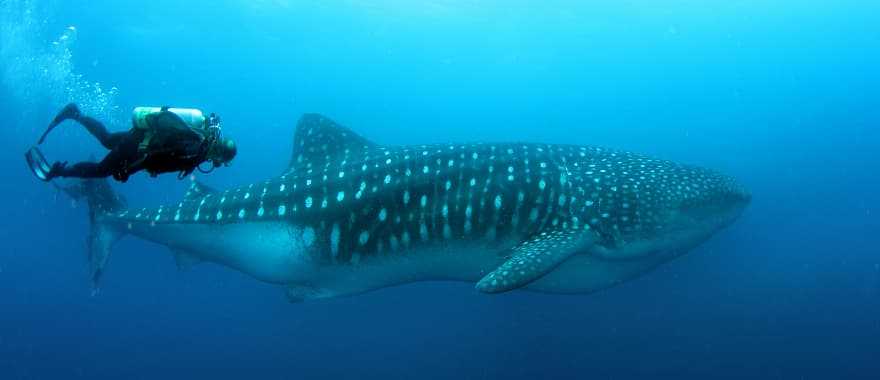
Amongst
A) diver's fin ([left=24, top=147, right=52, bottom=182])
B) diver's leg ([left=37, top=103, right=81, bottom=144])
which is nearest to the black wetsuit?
diver's fin ([left=24, top=147, right=52, bottom=182])

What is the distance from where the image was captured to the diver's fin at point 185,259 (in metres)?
8.77

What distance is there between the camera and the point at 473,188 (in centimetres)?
713

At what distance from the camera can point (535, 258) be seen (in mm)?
6047

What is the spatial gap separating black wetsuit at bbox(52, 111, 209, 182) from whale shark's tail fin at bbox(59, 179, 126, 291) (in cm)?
341

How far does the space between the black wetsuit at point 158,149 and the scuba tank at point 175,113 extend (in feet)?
0.22

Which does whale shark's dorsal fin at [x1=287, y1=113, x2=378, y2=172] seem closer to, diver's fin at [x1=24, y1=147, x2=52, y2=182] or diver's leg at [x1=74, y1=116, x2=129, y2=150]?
diver's leg at [x1=74, y1=116, x2=129, y2=150]

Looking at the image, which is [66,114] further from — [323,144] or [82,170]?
[323,144]

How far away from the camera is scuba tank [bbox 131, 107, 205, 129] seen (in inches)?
227

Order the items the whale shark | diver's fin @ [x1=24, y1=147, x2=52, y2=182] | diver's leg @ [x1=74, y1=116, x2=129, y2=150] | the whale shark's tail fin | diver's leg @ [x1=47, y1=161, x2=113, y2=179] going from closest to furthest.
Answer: diver's leg @ [x1=47, y1=161, x2=113, y2=179] → diver's leg @ [x1=74, y1=116, x2=129, y2=150] → diver's fin @ [x1=24, y1=147, x2=52, y2=182] → the whale shark → the whale shark's tail fin

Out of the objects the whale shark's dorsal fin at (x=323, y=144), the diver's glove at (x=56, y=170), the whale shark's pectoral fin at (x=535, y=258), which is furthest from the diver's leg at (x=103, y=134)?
the whale shark's pectoral fin at (x=535, y=258)

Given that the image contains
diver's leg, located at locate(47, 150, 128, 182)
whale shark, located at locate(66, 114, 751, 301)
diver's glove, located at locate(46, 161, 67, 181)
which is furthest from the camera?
whale shark, located at locate(66, 114, 751, 301)

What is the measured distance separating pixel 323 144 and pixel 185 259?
129 inches

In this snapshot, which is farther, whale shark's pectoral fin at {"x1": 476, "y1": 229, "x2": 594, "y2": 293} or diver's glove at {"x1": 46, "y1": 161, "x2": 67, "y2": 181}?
diver's glove at {"x1": 46, "y1": 161, "x2": 67, "y2": 181}

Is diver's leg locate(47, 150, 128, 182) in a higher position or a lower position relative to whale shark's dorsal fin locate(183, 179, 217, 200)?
higher
